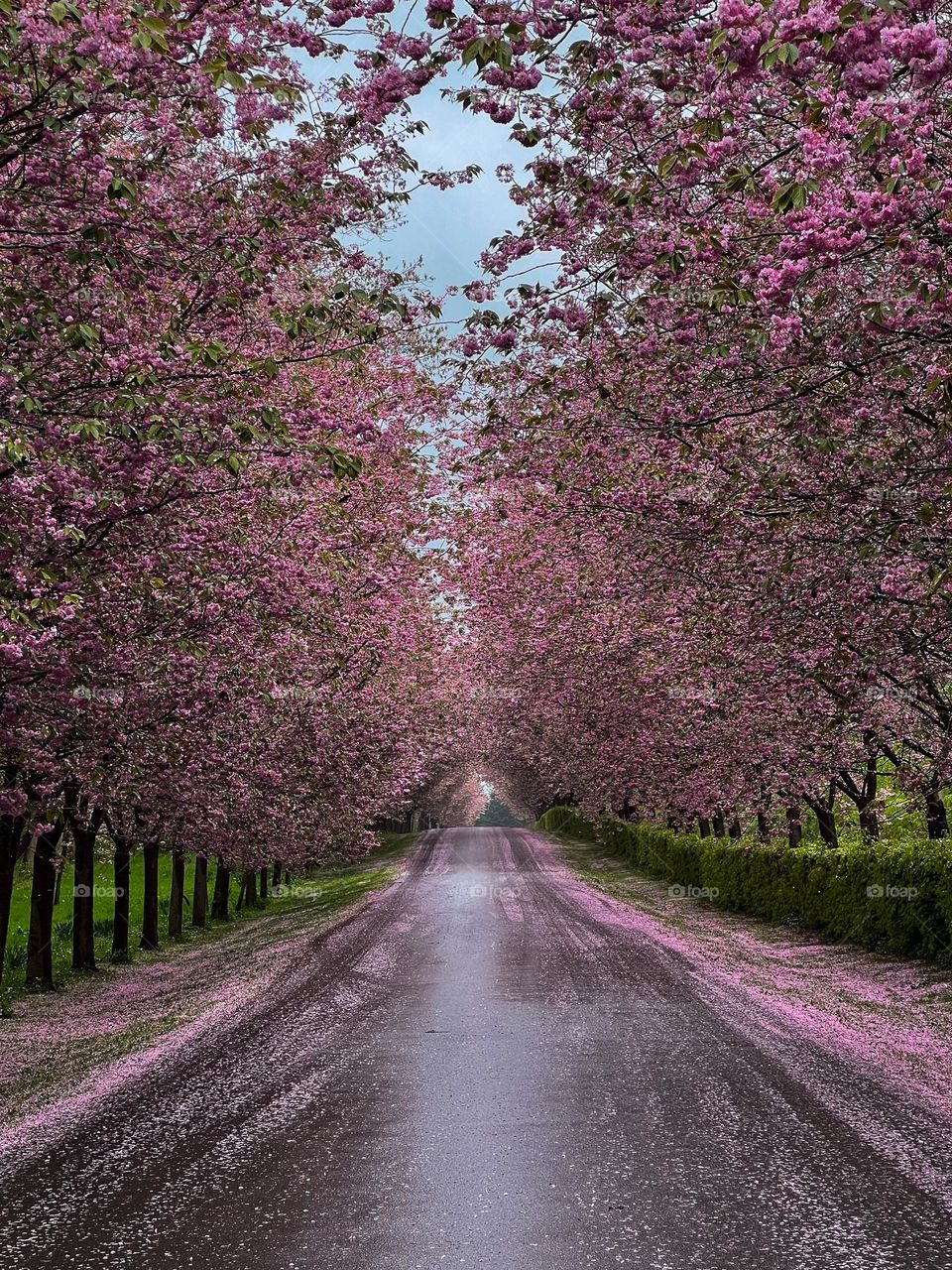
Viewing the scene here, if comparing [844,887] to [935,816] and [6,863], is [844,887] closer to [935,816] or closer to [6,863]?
Result: [935,816]

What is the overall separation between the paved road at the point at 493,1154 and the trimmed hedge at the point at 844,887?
494 cm

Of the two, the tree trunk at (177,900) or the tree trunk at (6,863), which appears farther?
the tree trunk at (177,900)

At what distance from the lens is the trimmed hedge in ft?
51.0

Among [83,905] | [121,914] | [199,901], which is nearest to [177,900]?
[199,901]

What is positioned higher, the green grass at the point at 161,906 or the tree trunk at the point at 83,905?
the tree trunk at the point at 83,905

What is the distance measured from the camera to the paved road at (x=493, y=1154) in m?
5.75

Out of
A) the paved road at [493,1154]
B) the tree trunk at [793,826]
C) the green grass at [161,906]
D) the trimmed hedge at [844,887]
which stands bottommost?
the green grass at [161,906]

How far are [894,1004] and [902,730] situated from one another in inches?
192

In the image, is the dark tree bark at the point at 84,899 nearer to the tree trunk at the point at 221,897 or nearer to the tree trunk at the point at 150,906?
the tree trunk at the point at 150,906

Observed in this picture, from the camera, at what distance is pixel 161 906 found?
3394 centimetres

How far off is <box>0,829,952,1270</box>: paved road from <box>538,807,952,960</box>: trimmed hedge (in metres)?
4.94

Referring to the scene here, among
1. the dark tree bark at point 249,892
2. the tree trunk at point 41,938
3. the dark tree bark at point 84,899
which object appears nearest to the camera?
the tree trunk at point 41,938

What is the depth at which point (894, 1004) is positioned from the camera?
13.1 m

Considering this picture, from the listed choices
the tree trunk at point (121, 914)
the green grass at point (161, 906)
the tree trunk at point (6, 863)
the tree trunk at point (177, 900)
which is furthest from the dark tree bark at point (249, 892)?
the tree trunk at point (6, 863)
